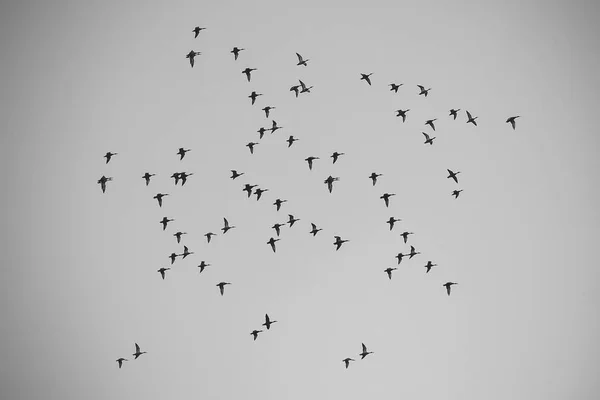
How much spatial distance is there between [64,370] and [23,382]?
13.2 metres

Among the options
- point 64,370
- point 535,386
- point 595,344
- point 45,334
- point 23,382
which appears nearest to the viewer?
point 535,386

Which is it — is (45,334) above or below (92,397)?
above

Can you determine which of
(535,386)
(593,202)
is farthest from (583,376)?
(593,202)

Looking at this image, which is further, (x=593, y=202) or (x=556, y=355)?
(x=593, y=202)

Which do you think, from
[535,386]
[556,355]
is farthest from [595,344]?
[535,386]

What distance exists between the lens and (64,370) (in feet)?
579

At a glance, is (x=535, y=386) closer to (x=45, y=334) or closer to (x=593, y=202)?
(x=593, y=202)

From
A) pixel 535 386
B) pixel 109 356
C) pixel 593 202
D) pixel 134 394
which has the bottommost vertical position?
pixel 535 386

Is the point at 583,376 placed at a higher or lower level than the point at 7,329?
lower

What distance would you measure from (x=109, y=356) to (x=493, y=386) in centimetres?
7495

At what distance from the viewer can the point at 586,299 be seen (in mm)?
155125

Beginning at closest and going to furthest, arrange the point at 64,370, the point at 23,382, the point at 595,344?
the point at 595,344 < the point at 23,382 < the point at 64,370

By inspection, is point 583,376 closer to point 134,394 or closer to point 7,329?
point 134,394

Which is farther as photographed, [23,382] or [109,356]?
[109,356]
